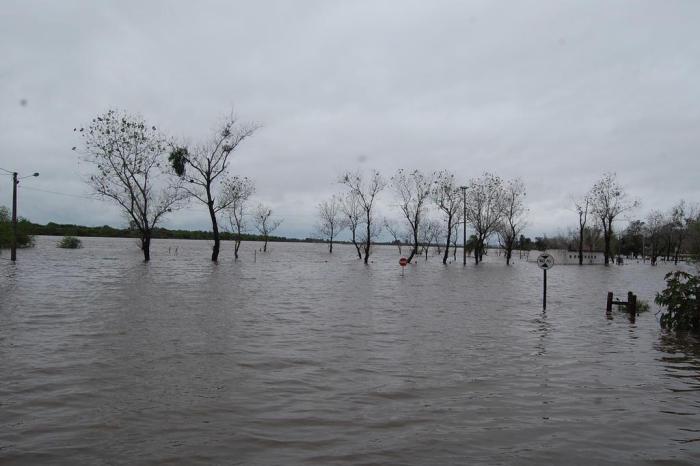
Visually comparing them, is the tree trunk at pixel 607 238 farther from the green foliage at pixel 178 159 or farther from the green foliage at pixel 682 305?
the green foliage at pixel 682 305

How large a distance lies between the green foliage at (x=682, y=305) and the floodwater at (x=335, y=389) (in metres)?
0.59

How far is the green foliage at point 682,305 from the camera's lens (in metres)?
13.5

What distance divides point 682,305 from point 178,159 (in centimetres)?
3976

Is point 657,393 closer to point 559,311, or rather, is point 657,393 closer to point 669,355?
point 669,355

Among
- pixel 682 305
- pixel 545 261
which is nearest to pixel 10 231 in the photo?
pixel 545 261

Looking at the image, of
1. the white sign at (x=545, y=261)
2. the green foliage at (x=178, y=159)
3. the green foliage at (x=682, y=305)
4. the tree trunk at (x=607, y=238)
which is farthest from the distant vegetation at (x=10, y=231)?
the tree trunk at (x=607, y=238)

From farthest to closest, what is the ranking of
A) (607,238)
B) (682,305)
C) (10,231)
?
1. (607,238)
2. (10,231)
3. (682,305)

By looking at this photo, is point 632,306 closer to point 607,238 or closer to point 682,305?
point 682,305

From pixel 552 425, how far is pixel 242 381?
14.7 feet

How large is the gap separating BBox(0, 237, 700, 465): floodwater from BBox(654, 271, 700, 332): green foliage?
0.59 m

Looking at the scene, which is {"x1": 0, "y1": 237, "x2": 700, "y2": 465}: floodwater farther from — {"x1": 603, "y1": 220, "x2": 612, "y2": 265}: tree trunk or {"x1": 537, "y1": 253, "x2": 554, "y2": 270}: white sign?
{"x1": 603, "y1": 220, "x2": 612, "y2": 265}: tree trunk

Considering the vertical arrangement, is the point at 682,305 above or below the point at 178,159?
below

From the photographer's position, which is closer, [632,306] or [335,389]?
[335,389]

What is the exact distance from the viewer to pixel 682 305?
13625mm
